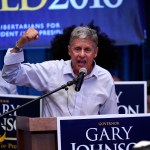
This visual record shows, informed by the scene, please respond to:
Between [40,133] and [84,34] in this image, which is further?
[84,34]

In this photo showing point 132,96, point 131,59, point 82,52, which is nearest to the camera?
point 82,52

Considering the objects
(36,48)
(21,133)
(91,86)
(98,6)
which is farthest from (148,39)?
(21,133)

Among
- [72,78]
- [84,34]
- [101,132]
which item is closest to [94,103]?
[72,78]

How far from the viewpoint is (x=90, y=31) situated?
4508 millimetres

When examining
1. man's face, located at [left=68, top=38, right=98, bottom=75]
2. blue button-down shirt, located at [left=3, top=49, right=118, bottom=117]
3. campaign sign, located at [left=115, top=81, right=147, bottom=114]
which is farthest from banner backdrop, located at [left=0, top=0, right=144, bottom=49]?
man's face, located at [left=68, top=38, right=98, bottom=75]

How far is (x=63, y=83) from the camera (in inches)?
178

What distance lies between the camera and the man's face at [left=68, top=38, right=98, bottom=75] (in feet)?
14.5

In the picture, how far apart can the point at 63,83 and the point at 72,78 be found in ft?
0.25

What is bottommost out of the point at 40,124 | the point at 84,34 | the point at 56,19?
the point at 40,124

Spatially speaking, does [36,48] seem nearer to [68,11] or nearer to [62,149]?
[68,11]

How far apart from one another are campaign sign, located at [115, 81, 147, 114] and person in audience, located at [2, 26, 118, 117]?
878mm

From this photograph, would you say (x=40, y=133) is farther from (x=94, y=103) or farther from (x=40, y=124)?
(x=94, y=103)

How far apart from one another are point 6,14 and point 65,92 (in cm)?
257

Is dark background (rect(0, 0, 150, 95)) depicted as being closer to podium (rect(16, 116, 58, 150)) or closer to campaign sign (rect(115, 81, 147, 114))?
campaign sign (rect(115, 81, 147, 114))
